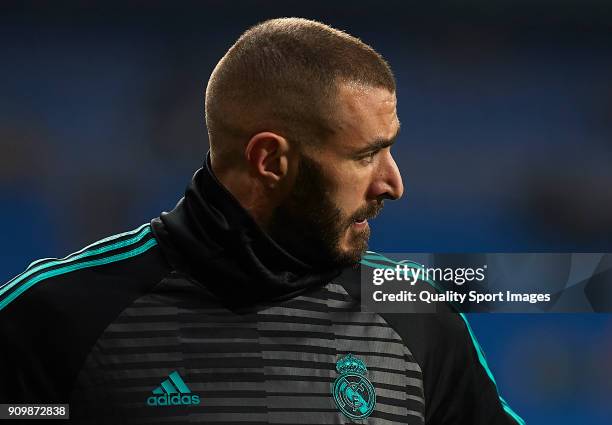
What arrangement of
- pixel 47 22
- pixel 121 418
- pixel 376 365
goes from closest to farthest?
pixel 121 418, pixel 376 365, pixel 47 22

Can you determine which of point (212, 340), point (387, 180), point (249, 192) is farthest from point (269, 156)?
point (212, 340)

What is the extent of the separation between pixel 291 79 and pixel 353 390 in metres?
0.52

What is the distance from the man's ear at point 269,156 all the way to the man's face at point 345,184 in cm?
3

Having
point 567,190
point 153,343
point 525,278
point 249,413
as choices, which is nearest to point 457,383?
point 249,413

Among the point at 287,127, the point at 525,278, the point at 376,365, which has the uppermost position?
the point at 525,278

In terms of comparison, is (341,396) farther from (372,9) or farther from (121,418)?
(372,9)

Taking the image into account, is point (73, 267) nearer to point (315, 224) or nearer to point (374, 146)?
point (315, 224)

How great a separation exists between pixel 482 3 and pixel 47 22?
6.43 ft

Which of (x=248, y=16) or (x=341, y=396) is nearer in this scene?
(x=341, y=396)

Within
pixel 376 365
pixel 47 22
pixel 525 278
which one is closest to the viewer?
pixel 376 365

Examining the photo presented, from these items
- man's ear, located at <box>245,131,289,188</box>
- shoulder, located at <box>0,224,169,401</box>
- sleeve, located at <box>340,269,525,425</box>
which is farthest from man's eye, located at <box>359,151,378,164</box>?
shoulder, located at <box>0,224,169,401</box>

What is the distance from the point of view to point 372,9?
4.45 m

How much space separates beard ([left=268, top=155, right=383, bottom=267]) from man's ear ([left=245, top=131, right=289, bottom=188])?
3 cm

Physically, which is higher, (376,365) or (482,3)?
(482,3)
